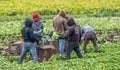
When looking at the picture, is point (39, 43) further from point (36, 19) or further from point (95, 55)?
point (95, 55)

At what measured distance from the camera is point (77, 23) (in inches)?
1303

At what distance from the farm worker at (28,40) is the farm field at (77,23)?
379 millimetres

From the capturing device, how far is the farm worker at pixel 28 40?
61.4 feet

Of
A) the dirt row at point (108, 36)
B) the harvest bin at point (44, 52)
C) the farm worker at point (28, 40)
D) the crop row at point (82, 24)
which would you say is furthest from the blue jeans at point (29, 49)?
the crop row at point (82, 24)

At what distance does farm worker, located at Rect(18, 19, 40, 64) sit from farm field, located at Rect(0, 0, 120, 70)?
Answer: 14.9 inches

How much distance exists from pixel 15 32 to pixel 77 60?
11114 millimetres

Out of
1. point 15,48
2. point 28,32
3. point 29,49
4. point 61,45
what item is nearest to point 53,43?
point 61,45

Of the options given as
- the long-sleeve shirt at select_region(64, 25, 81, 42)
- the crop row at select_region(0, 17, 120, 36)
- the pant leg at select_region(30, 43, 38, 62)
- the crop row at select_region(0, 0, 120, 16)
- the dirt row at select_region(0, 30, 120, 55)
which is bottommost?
the crop row at select_region(0, 0, 120, 16)

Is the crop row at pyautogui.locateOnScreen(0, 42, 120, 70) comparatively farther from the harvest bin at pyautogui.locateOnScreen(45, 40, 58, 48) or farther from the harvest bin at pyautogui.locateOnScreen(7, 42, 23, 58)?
the harvest bin at pyautogui.locateOnScreen(45, 40, 58, 48)

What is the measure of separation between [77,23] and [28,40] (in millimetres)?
14404

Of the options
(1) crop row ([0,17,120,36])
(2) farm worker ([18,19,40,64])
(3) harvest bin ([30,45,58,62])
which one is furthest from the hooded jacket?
(1) crop row ([0,17,120,36])

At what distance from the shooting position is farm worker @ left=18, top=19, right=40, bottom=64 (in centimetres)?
1872

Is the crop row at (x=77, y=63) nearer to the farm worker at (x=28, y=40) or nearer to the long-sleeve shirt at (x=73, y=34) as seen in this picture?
the farm worker at (x=28, y=40)

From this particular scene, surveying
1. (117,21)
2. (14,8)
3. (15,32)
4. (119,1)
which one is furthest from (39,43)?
(119,1)
